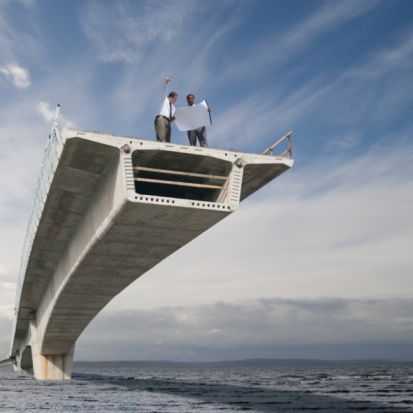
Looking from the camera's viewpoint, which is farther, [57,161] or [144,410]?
[144,410]

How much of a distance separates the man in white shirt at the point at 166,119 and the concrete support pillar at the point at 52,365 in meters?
28.2

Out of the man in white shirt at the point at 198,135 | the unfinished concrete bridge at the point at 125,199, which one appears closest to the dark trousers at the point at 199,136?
the man in white shirt at the point at 198,135

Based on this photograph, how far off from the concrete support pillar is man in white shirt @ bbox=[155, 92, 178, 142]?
92.5 feet

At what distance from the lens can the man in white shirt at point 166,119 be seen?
1769 centimetres

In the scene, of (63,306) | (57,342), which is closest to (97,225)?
(63,306)

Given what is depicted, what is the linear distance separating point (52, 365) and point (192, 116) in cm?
2910

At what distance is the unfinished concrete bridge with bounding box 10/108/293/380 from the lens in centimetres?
1586

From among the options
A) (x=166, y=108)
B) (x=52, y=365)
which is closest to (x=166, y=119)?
(x=166, y=108)

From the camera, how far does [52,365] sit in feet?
132

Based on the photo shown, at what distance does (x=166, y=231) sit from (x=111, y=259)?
4.38 m

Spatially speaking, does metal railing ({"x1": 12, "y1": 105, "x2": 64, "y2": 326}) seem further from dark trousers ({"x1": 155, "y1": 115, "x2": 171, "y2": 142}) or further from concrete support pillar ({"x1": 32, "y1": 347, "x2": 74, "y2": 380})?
concrete support pillar ({"x1": 32, "y1": 347, "x2": 74, "y2": 380})

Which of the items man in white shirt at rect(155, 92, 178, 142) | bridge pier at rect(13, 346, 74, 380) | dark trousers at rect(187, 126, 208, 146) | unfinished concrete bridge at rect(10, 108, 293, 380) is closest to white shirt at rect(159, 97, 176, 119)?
man in white shirt at rect(155, 92, 178, 142)

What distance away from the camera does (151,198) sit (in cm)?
1552

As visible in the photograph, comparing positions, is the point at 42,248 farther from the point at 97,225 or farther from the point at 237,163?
the point at 237,163
